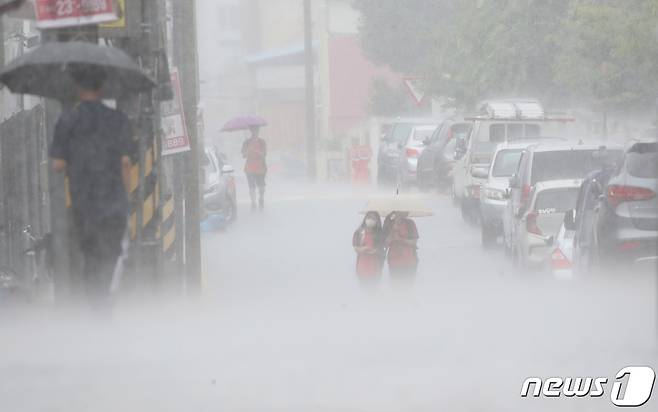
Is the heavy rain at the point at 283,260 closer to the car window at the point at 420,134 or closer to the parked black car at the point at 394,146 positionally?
the car window at the point at 420,134

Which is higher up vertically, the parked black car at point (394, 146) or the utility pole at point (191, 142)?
the utility pole at point (191, 142)

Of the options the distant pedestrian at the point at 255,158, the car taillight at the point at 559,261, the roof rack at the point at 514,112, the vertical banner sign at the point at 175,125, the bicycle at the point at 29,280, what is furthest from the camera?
the distant pedestrian at the point at 255,158

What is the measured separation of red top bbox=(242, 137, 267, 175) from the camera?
99.1 ft

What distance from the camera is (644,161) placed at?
1311cm

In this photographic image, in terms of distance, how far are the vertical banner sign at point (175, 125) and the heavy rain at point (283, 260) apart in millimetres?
22

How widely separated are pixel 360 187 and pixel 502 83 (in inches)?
218

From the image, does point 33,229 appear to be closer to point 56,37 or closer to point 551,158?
point 56,37

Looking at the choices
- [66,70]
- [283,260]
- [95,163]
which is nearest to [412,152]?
[283,260]

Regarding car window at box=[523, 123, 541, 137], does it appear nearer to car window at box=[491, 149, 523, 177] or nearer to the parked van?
the parked van

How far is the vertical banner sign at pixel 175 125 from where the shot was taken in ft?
48.9

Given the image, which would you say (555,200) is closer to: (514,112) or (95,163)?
(95,163)

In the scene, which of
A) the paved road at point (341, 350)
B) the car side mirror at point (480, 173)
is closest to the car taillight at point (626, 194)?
the paved road at point (341, 350)

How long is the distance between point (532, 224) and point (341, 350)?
8.16 metres

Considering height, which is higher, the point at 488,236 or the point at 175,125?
the point at 175,125
